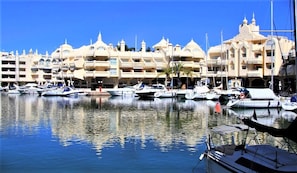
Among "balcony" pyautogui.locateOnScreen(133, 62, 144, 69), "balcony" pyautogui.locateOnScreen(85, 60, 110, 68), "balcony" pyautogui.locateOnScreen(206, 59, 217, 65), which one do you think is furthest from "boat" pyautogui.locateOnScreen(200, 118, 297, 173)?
"balcony" pyautogui.locateOnScreen(133, 62, 144, 69)

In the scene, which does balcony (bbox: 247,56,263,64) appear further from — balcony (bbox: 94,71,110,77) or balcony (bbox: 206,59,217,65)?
balcony (bbox: 94,71,110,77)

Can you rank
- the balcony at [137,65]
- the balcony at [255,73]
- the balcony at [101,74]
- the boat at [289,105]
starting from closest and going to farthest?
the boat at [289,105]
the balcony at [255,73]
the balcony at [101,74]
the balcony at [137,65]

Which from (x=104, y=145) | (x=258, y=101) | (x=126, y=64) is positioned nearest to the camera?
(x=104, y=145)

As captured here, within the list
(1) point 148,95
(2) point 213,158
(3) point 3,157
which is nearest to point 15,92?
(1) point 148,95

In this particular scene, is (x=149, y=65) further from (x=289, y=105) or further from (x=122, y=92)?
(x=289, y=105)

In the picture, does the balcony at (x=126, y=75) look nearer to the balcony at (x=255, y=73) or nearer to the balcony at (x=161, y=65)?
the balcony at (x=161, y=65)

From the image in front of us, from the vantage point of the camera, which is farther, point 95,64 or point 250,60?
point 95,64

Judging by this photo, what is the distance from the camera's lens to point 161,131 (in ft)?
104

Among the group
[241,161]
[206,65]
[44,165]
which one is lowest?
[44,165]

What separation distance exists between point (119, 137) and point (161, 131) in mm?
4093

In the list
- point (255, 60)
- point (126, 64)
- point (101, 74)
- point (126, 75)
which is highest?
point (126, 64)

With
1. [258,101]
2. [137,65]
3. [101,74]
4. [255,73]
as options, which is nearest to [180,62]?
[137,65]

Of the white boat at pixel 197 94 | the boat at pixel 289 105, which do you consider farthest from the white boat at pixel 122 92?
the boat at pixel 289 105

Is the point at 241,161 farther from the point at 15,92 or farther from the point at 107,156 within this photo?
the point at 15,92
